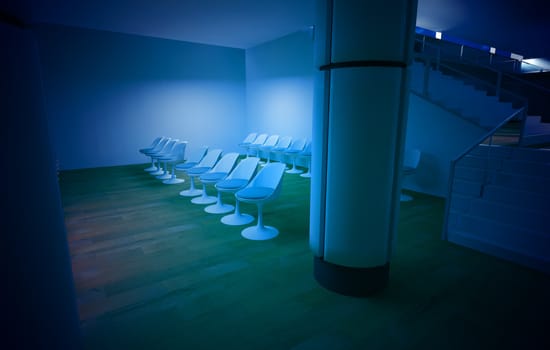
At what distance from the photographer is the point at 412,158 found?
18.0 feet

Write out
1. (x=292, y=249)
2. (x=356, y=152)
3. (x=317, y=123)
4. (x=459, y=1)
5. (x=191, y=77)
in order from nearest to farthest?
(x=356, y=152) < (x=317, y=123) < (x=292, y=249) < (x=459, y=1) < (x=191, y=77)

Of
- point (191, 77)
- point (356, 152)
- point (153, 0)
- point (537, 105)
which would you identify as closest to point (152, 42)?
point (191, 77)

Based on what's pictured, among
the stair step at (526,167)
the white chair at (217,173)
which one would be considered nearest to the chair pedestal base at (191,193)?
the white chair at (217,173)

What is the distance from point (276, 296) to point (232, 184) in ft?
6.40

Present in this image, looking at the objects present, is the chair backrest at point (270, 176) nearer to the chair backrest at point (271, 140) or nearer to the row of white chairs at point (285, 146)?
the row of white chairs at point (285, 146)

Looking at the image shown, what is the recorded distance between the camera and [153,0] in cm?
581

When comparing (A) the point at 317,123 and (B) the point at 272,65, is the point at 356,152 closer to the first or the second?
(A) the point at 317,123

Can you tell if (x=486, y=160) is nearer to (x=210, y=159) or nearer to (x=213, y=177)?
(x=213, y=177)

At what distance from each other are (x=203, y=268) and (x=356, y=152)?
1904mm

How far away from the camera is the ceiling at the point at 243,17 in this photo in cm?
611

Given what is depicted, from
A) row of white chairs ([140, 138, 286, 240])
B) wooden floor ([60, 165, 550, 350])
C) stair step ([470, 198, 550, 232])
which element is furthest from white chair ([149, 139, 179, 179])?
stair step ([470, 198, 550, 232])

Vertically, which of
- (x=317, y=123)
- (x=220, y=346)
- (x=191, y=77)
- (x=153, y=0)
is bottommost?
(x=220, y=346)

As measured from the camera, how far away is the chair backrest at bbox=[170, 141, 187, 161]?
6.77 metres

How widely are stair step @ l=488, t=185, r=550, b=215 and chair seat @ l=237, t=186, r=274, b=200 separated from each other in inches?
96.3
